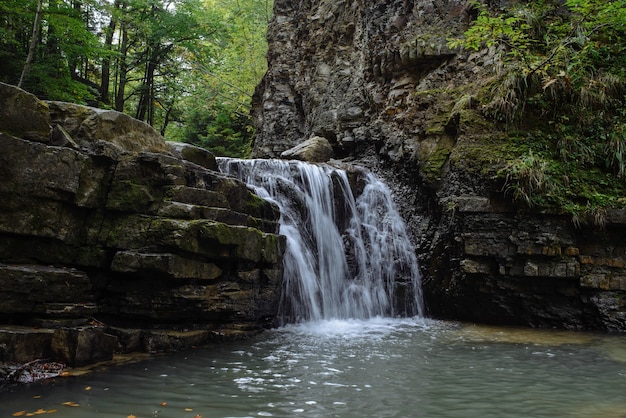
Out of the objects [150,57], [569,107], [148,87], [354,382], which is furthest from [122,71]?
[354,382]

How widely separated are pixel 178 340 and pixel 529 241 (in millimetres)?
6236

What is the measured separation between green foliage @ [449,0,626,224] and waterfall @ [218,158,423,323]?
3005mm

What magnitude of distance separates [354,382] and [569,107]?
25.0ft

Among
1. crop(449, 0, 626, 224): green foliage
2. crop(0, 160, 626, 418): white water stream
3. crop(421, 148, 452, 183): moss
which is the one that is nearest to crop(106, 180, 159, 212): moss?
crop(0, 160, 626, 418): white water stream

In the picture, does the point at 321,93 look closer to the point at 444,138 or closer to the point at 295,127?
the point at 295,127

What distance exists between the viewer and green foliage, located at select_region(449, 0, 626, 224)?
8.27 m

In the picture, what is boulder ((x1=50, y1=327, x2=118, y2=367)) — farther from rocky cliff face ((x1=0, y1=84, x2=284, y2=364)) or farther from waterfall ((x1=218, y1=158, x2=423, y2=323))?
waterfall ((x1=218, y1=158, x2=423, y2=323))

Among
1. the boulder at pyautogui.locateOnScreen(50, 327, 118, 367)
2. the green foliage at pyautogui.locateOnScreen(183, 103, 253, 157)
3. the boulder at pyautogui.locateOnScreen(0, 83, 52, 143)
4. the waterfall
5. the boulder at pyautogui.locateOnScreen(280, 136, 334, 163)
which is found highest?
the green foliage at pyautogui.locateOnScreen(183, 103, 253, 157)

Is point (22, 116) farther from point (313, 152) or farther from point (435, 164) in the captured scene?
point (313, 152)

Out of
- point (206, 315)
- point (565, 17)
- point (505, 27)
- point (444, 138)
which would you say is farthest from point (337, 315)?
point (565, 17)

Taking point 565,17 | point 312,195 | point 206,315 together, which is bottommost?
point 206,315

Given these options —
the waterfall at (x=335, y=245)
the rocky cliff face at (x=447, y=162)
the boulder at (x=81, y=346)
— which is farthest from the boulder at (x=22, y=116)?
the rocky cliff face at (x=447, y=162)

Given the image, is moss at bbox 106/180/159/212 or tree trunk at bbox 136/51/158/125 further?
tree trunk at bbox 136/51/158/125

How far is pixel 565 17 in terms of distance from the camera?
10.4m
